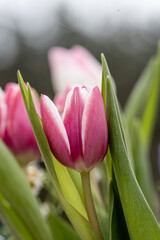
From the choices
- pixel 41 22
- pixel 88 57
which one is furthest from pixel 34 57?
pixel 88 57

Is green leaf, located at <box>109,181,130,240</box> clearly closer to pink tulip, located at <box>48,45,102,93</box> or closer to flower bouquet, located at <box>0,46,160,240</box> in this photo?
flower bouquet, located at <box>0,46,160,240</box>

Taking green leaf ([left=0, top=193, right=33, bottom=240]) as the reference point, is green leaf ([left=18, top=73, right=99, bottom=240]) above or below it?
above

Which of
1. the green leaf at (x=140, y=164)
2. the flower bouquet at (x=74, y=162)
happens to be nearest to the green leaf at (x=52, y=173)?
the flower bouquet at (x=74, y=162)

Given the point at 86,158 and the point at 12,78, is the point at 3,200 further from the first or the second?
the point at 12,78

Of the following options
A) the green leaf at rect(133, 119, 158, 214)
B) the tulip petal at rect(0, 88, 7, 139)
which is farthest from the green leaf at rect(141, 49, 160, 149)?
the tulip petal at rect(0, 88, 7, 139)

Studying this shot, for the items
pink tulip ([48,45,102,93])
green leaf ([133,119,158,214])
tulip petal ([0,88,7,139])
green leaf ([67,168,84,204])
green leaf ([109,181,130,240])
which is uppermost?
tulip petal ([0,88,7,139])
